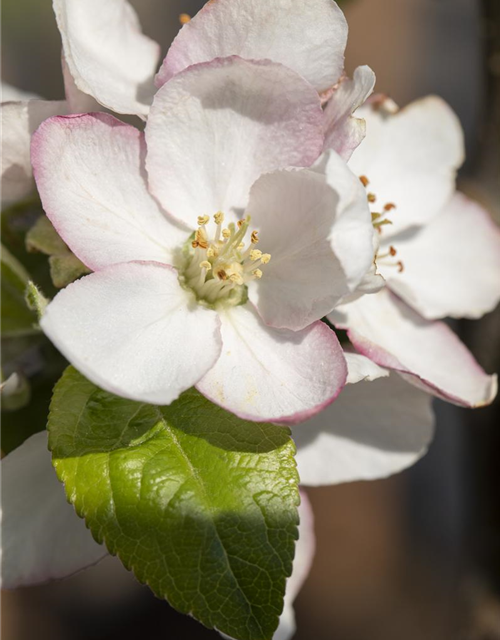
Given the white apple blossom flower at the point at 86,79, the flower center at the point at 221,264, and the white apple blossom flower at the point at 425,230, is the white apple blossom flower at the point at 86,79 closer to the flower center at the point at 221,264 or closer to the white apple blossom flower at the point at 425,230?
the flower center at the point at 221,264

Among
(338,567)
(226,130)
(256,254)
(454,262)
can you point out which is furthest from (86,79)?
(338,567)

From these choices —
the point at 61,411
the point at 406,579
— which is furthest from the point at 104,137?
the point at 406,579

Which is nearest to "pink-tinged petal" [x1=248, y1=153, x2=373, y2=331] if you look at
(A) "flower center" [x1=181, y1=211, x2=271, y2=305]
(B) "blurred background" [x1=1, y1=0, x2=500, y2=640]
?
(A) "flower center" [x1=181, y1=211, x2=271, y2=305]

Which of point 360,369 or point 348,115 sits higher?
point 348,115

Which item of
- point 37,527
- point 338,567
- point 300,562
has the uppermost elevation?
point 37,527

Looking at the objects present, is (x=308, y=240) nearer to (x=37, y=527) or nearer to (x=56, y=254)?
(x=56, y=254)

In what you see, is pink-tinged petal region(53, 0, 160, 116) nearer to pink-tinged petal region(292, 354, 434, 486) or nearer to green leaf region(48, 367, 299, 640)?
green leaf region(48, 367, 299, 640)

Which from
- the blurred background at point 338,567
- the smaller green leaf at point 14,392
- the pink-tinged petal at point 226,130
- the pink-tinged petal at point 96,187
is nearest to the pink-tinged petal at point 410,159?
the pink-tinged petal at point 226,130
